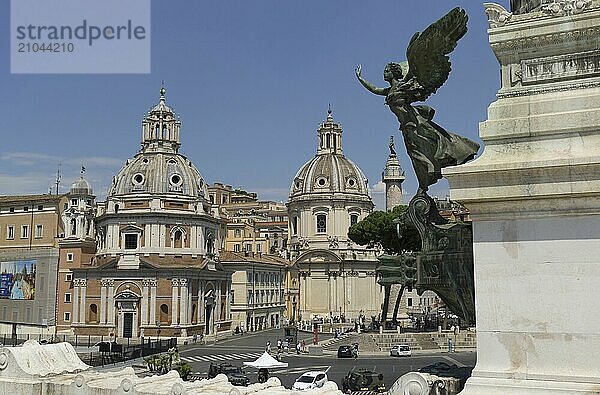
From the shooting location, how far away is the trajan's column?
6359 millimetres

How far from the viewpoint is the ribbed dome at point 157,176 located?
68.7 metres

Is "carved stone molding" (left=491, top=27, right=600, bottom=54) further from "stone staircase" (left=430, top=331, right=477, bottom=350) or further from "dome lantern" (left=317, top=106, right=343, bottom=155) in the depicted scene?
"dome lantern" (left=317, top=106, right=343, bottom=155)

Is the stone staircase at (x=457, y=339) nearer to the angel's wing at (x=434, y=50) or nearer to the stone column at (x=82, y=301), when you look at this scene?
the stone column at (x=82, y=301)

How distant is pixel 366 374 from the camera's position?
1176 inches

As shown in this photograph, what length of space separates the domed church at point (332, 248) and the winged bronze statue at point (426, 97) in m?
80.3

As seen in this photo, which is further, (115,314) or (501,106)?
(115,314)

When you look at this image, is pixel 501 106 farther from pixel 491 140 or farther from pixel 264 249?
pixel 264 249

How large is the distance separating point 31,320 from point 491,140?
228ft

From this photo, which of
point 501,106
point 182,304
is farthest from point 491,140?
point 182,304

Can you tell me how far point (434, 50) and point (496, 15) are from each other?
3.39ft

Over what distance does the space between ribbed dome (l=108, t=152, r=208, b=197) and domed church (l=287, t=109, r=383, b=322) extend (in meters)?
22.1

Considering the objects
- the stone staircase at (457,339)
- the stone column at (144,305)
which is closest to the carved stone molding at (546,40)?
the stone staircase at (457,339)

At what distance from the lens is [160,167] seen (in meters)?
69.8

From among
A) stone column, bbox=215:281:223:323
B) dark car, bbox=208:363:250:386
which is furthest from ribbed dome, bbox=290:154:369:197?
dark car, bbox=208:363:250:386
